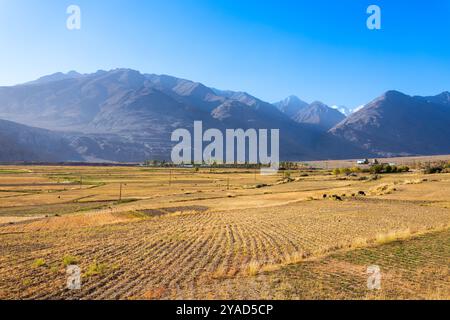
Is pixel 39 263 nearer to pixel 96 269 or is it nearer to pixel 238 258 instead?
pixel 96 269

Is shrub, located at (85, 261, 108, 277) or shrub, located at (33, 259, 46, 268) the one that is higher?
shrub, located at (85, 261, 108, 277)

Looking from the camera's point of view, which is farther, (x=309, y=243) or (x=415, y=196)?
(x=415, y=196)

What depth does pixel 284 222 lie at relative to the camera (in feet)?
97.7

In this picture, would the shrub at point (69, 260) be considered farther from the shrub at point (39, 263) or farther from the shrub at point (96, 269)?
the shrub at point (96, 269)

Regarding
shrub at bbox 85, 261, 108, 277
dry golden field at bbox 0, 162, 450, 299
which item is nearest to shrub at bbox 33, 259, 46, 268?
dry golden field at bbox 0, 162, 450, 299

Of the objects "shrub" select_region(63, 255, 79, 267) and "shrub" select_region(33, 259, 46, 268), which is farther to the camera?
"shrub" select_region(63, 255, 79, 267)

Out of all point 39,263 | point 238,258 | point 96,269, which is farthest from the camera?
point 238,258

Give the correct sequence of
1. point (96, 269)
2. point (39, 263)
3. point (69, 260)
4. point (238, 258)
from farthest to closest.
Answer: point (238, 258)
point (69, 260)
point (39, 263)
point (96, 269)

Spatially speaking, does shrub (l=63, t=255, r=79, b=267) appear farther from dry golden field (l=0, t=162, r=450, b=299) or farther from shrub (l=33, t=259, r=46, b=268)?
shrub (l=33, t=259, r=46, b=268)

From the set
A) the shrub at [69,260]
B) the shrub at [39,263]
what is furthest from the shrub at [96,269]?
the shrub at [39,263]

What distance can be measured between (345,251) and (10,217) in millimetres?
36626

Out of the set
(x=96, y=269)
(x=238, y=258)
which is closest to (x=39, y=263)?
(x=96, y=269)
